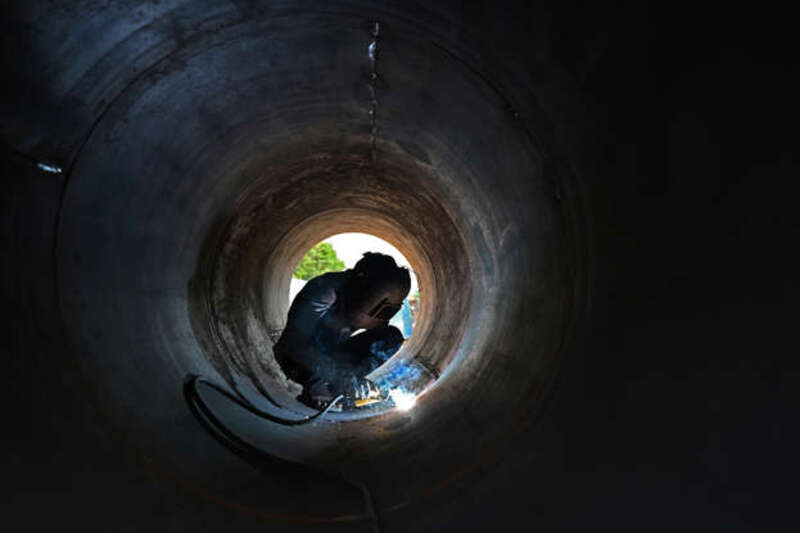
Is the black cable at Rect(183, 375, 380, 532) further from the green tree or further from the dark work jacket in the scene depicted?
the green tree

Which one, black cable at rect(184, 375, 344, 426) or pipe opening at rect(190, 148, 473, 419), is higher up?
pipe opening at rect(190, 148, 473, 419)

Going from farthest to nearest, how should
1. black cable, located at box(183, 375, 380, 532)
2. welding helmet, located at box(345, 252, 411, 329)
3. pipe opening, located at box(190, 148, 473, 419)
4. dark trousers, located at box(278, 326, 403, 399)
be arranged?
dark trousers, located at box(278, 326, 403, 399) < welding helmet, located at box(345, 252, 411, 329) < pipe opening, located at box(190, 148, 473, 419) < black cable, located at box(183, 375, 380, 532)

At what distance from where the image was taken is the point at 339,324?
18.4 ft

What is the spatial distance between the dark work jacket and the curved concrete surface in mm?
2354

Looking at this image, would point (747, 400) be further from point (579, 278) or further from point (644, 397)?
point (579, 278)

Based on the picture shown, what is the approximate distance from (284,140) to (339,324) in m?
2.80

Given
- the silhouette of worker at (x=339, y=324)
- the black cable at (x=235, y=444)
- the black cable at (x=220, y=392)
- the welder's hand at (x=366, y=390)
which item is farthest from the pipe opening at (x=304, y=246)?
the black cable at (x=235, y=444)

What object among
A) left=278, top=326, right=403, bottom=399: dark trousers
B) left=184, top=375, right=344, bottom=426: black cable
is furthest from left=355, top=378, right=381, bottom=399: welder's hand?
left=184, top=375, right=344, bottom=426: black cable

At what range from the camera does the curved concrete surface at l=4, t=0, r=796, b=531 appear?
159cm

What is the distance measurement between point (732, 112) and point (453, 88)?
1208 millimetres

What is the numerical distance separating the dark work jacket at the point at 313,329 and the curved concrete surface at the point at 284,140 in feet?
7.72

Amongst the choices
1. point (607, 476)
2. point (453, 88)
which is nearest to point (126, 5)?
point (453, 88)

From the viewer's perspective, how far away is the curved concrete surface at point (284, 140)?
1591 millimetres

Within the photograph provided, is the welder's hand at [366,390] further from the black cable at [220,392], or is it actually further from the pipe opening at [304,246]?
the black cable at [220,392]
